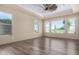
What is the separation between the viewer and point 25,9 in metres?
2.06

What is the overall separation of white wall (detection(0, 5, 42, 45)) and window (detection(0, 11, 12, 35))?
0.05m

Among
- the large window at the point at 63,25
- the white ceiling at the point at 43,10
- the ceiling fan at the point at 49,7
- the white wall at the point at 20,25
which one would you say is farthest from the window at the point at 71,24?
the white wall at the point at 20,25

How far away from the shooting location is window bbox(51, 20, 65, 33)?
2.09 meters

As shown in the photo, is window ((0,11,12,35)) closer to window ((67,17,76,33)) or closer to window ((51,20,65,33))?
window ((51,20,65,33))

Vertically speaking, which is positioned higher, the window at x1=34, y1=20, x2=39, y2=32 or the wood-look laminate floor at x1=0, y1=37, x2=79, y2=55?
the window at x1=34, y1=20, x2=39, y2=32

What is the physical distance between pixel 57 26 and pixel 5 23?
0.82 m

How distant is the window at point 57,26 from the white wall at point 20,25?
0.21 m

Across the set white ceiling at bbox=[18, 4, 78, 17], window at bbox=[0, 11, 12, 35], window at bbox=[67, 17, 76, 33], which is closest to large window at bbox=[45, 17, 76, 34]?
window at bbox=[67, 17, 76, 33]

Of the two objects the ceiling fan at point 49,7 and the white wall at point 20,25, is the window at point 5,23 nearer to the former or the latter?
the white wall at point 20,25

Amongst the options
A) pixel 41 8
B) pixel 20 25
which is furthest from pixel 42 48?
pixel 41 8

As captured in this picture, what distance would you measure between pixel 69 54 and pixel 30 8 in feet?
3.05

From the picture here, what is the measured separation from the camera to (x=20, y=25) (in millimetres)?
2092

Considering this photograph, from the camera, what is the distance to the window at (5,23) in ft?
6.62
